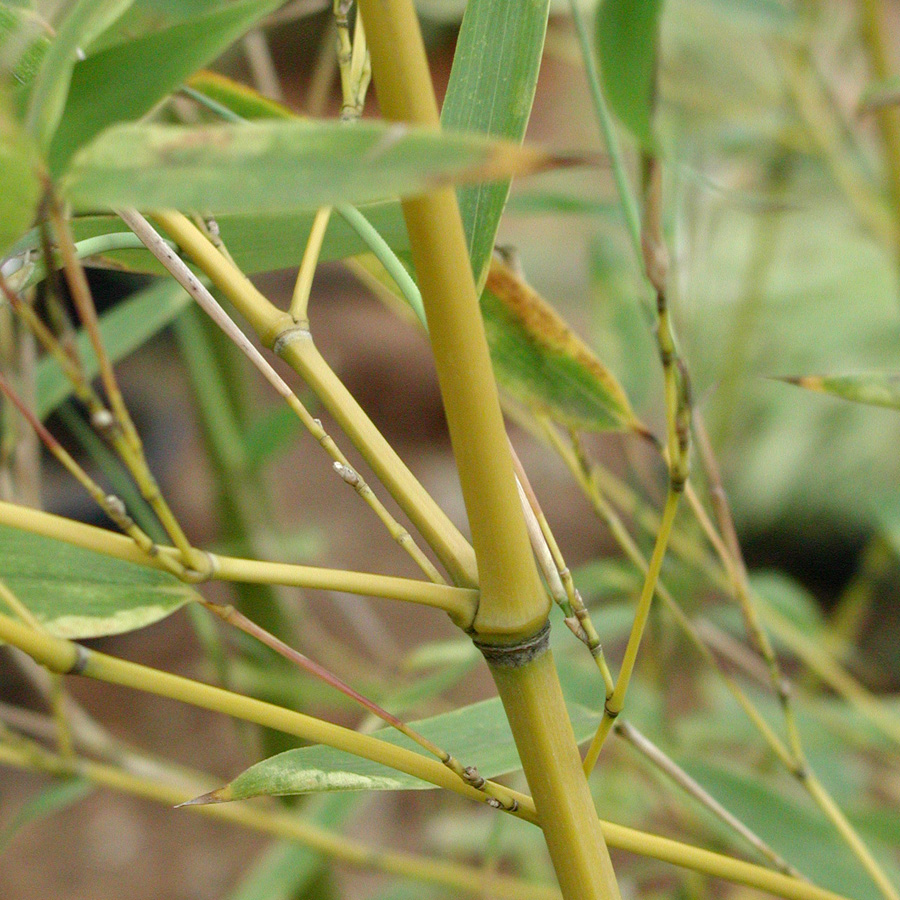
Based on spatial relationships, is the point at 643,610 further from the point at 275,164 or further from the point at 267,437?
the point at 267,437

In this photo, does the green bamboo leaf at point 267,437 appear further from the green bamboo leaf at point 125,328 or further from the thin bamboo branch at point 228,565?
the thin bamboo branch at point 228,565

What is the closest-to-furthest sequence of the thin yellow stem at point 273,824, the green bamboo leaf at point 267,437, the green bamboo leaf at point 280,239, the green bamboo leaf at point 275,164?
1. the green bamboo leaf at point 275,164
2. the green bamboo leaf at point 280,239
3. the thin yellow stem at point 273,824
4. the green bamboo leaf at point 267,437

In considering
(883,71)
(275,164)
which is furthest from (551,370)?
(883,71)

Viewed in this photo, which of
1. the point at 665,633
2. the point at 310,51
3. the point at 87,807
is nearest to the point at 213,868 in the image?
the point at 87,807

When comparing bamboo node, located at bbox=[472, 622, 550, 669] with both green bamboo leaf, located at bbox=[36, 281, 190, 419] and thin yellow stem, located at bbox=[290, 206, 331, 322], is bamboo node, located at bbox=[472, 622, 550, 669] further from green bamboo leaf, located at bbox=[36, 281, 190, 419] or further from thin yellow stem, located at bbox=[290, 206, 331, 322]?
green bamboo leaf, located at bbox=[36, 281, 190, 419]

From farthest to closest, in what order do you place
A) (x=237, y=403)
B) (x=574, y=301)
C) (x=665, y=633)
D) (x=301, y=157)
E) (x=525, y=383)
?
(x=574, y=301), (x=237, y=403), (x=665, y=633), (x=525, y=383), (x=301, y=157)

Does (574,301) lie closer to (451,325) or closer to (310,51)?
(310,51)

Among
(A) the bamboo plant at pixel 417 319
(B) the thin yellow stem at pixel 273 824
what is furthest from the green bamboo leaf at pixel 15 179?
(B) the thin yellow stem at pixel 273 824
